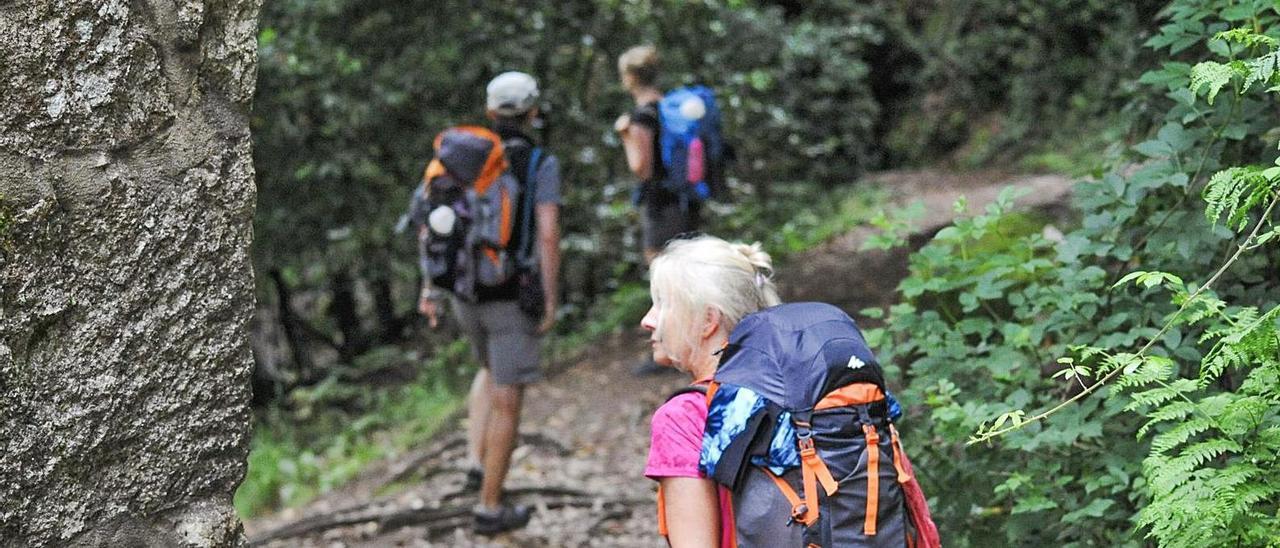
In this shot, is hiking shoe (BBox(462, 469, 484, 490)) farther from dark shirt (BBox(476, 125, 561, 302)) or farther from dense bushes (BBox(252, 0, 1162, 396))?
dense bushes (BBox(252, 0, 1162, 396))

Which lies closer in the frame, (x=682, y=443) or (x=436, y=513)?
(x=682, y=443)

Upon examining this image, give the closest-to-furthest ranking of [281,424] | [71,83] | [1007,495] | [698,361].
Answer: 1. [71,83]
2. [698,361]
3. [1007,495]
4. [281,424]

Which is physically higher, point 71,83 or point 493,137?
point 71,83

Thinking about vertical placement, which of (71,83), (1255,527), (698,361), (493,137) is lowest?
(1255,527)

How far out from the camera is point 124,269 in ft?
7.40

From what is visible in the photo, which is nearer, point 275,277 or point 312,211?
point 312,211

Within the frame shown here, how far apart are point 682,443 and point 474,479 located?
3655 millimetres

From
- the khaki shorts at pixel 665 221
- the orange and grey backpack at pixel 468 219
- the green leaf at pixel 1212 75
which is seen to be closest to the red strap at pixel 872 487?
the green leaf at pixel 1212 75

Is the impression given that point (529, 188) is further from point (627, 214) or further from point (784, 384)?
point (627, 214)

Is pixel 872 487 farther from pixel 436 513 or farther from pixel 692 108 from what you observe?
pixel 692 108

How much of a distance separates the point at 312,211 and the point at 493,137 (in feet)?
13.3

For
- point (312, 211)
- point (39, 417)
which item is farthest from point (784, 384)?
point (312, 211)

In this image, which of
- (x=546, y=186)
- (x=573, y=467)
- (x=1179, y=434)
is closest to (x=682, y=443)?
(x=1179, y=434)

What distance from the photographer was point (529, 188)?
16.7 feet
